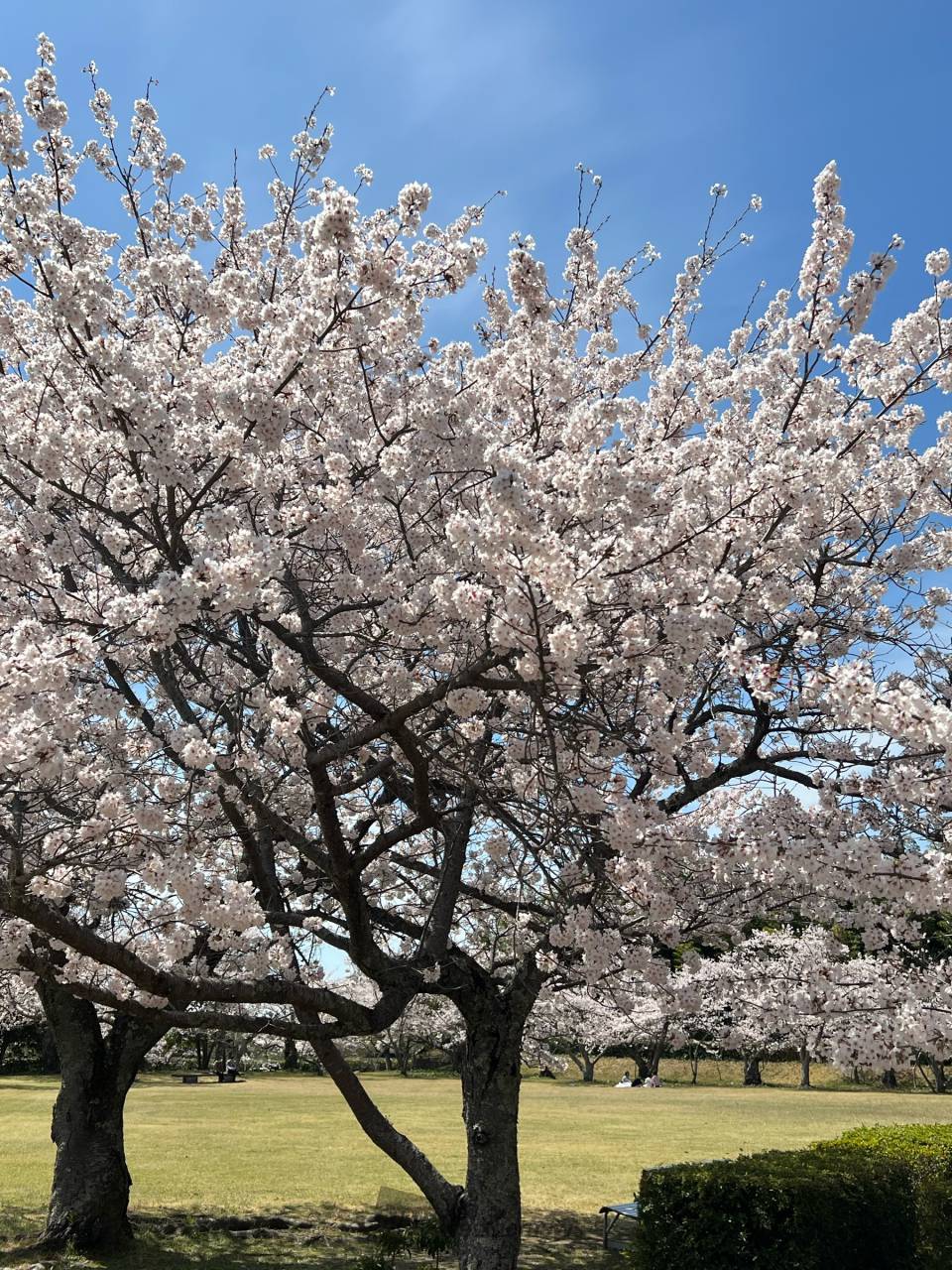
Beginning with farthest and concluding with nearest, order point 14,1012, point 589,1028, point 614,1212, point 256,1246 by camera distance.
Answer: point 589,1028
point 14,1012
point 614,1212
point 256,1246

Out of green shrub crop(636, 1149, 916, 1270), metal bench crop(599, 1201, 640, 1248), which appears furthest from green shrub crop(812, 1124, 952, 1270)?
metal bench crop(599, 1201, 640, 1248)

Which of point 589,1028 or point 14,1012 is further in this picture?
point 589,1028

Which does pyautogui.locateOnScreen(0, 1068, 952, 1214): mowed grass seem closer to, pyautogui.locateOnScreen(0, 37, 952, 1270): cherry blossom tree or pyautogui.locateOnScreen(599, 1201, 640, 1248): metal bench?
pyautogui.locateOnScreen(599, 1201, 640, 1248): metal bench

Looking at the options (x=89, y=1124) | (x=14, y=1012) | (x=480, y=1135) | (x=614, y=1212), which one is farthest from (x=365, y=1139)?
(x=480, y=1135)

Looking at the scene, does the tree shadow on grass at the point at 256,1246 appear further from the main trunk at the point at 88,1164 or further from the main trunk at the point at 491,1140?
the main trunk at the point at 491,1140

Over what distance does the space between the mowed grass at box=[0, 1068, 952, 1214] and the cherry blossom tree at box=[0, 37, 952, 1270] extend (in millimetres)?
7250

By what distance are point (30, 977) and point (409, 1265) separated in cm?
486

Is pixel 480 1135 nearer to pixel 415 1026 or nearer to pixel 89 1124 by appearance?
pixel 89 1124

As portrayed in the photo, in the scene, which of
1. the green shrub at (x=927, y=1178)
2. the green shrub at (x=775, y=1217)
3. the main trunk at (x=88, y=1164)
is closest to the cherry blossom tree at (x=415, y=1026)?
the main trunk at (x=88, y=1164)

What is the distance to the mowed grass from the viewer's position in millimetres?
14047

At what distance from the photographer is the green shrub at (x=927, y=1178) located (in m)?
7.70

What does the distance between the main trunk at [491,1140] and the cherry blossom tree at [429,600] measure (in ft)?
0.11

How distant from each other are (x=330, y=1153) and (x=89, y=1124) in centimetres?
992

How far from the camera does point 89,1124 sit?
385 inches
